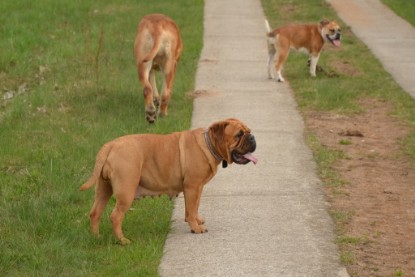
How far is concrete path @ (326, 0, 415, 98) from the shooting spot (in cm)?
1600

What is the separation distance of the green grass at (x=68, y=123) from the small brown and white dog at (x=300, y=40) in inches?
53.9

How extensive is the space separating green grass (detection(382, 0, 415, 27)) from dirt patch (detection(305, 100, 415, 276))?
9952 millimetres

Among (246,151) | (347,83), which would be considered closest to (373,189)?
(246,151)

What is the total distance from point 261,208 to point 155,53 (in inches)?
160

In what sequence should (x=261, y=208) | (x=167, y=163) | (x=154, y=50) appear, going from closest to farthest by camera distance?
1. (x=167, y=163)
2. (x=261, y=208)
3. (x=154, y=50)

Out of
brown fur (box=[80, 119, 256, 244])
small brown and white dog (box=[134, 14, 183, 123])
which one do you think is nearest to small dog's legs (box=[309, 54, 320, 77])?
small brown and white dog (box=[134, 14, 183, 123])

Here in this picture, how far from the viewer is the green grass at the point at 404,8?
74.3ft

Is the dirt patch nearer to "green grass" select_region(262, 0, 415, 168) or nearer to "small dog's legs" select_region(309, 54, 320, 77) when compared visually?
"green grass" select_region(262, 0, 415, 168)

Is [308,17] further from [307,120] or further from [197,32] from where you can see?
[307,120]

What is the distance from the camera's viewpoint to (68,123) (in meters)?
11.6

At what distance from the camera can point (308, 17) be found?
21984 mm

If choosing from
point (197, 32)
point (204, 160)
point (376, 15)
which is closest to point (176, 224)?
point (204, 160)

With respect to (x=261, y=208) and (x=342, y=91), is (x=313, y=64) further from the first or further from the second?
(x=261, y=208)

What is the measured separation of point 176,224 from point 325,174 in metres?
2.12
